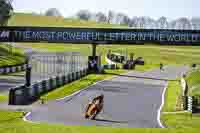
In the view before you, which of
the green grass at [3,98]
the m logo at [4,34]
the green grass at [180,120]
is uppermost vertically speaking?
the m logo at [4,34]

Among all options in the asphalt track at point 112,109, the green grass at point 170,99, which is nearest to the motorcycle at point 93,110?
the asphalt track at point 112,109

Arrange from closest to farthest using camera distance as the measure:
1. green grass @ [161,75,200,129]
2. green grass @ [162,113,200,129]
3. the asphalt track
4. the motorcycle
→ 1. green grass @ [161,75,200,129]
2. green grass @ [162,113,200,129]
3. the asphalt track
4. the motorcycle

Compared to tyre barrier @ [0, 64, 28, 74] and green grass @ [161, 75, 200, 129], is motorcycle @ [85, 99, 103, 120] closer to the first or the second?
green grass @ [161, 75, 200, 129]

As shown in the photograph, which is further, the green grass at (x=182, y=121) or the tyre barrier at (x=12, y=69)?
the tyre barrier at (x=12, y=69)

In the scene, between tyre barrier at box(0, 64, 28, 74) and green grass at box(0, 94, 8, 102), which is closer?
green grass at box(0, 94, 8, 102)

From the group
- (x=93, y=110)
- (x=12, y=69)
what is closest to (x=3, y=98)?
(x=93, y=110)

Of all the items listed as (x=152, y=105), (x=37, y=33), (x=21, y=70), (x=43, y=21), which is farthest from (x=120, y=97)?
(x=43, y=21)

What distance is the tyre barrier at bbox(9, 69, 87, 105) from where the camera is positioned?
29.5m

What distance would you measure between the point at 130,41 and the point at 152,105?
29.2ft

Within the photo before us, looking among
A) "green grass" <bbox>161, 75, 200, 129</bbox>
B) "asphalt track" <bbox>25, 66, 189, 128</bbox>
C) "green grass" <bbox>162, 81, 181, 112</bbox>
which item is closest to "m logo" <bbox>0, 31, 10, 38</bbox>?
"asphalt track" <bbox>25, 66, 189, 128</bbox>

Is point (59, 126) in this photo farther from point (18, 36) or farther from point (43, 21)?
point (43, 21)

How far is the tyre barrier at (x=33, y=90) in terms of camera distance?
29.5 m

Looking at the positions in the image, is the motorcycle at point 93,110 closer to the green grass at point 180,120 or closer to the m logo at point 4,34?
the green grass at point 180,120

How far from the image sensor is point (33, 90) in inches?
1299
